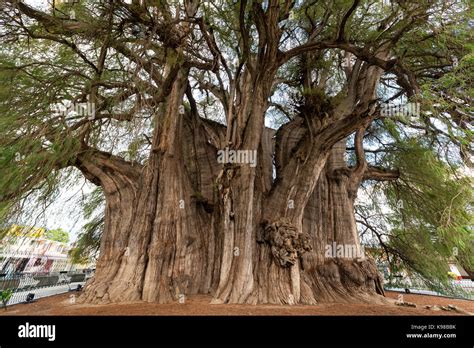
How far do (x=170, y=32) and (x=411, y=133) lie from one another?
253 inches

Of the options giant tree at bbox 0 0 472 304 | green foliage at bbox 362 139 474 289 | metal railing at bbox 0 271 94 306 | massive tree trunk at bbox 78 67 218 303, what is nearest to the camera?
giant tree at bbox 0 0 472 304

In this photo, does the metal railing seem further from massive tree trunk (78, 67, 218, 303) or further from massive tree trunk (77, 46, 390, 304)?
massive tree trunk (77, 46, 390, 304)

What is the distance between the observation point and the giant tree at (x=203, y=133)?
13.5 feet

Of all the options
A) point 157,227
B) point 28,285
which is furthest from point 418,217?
point 28,285

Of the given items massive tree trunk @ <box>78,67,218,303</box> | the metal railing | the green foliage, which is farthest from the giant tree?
the metal railing

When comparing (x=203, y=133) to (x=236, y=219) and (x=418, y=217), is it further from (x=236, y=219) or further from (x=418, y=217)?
(x=418, y=217)

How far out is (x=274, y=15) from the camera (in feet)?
14.9

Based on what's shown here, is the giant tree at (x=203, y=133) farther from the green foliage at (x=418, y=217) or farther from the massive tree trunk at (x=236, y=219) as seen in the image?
the green foliage at (x=418, y=217)

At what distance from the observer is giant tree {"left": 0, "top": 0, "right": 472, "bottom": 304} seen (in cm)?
413

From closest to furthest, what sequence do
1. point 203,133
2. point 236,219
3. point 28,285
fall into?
point 236,219 < point 203,133 < point 28,285

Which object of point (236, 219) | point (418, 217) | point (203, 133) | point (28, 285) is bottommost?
point (28, 285)

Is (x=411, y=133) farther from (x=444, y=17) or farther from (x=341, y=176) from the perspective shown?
(x=444, y=17)

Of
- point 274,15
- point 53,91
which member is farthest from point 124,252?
point 274,15

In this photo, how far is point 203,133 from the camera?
711 cm
